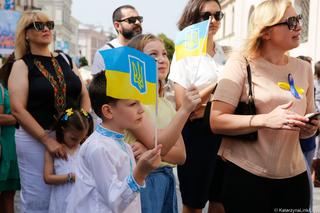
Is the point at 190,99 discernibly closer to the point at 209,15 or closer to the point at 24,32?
the point at 209,15

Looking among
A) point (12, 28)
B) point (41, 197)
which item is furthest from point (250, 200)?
point (12, 28)

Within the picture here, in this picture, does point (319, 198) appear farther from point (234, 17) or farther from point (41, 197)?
point (234, 17)

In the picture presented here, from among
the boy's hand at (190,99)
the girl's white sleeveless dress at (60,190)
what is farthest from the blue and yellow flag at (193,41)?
the girl's white sleeveless dress at (60,190)

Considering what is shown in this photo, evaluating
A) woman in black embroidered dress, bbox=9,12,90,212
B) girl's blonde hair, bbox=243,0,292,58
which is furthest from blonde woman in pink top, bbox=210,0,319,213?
woman in black embroidered dress, bbox=9,12,90,212

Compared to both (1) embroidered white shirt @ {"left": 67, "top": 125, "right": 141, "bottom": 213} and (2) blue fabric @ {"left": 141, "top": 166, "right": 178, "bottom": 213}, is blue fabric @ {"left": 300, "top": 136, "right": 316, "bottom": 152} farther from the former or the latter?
(1) embroidered white shirt @ {"left": 67, "top": 125, "right": 141, "bottom": 213}

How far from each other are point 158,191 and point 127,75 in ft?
2.73

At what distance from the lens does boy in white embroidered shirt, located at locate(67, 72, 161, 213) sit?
2064 millimetres

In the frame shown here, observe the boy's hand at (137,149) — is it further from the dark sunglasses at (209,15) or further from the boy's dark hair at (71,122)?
the dark sunglasses at (209,15)

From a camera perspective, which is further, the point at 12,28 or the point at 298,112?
the point at 12,28

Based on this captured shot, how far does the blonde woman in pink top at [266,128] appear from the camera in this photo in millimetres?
2570

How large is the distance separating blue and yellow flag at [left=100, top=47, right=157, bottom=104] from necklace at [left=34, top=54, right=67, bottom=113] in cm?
150

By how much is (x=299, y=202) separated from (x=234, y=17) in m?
41.7

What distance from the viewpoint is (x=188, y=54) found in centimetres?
255

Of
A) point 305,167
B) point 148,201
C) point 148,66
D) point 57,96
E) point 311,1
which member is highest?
point 311,1
